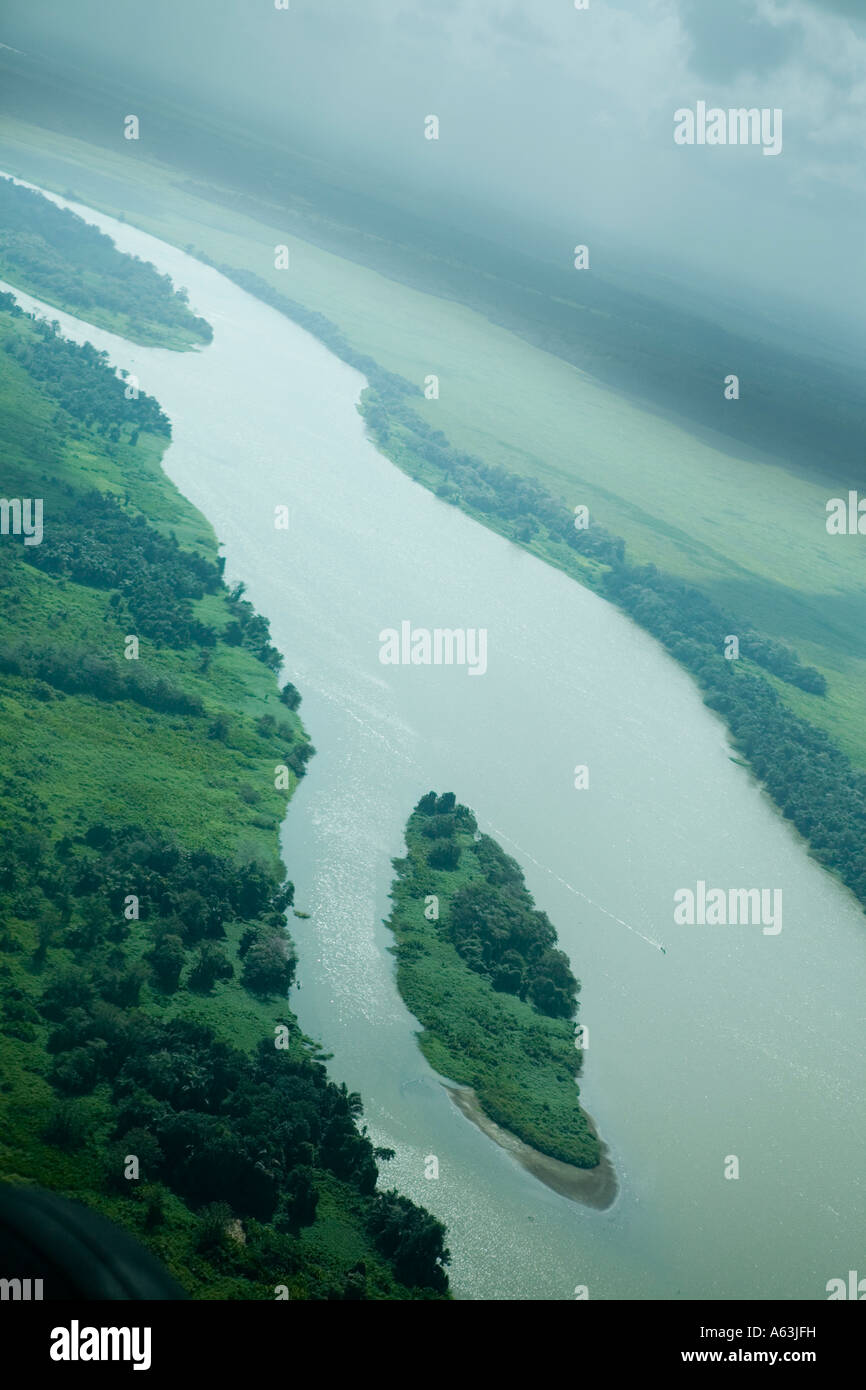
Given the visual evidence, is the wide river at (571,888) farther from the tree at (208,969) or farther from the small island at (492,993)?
the tree at (208,969)

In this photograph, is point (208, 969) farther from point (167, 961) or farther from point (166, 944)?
point (166, 944)

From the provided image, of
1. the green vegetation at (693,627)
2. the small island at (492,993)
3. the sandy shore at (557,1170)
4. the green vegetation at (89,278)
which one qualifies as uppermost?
the green vegetation at (89,278)

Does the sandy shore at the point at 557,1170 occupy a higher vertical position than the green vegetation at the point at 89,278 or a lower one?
lower

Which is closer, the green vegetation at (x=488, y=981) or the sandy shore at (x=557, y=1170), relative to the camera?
the sandy shore at (x=557, y=1170)

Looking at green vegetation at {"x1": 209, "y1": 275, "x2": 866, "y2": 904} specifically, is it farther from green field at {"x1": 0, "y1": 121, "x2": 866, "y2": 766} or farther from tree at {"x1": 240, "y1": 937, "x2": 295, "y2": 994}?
tree at {"x1": 240, "y1": 937, "x2": 295, "y2": 994}

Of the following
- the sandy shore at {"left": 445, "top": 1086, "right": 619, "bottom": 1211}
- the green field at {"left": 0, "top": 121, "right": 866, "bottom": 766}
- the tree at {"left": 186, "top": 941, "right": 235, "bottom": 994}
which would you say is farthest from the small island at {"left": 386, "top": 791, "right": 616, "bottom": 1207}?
Answer: the green field at {"left": 0, "top": 121, "right": 866, "bottom": 766}

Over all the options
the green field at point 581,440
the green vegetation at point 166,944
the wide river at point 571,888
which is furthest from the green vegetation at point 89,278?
the green vegetation at point 166,944

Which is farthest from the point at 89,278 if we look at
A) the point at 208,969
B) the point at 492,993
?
the point at 208,969
